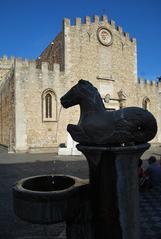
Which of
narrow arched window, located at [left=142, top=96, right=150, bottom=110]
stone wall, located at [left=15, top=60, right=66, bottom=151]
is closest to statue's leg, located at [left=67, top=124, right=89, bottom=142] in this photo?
stone wall, located at [left=15, top=60, right=66, bottom=151]

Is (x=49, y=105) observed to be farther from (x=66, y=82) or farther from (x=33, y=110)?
(x=66, y=82)

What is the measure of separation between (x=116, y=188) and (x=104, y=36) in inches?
958

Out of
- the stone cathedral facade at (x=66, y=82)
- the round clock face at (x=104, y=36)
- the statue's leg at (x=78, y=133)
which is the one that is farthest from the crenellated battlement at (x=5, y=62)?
the statue's leg at (x=78, y=133)

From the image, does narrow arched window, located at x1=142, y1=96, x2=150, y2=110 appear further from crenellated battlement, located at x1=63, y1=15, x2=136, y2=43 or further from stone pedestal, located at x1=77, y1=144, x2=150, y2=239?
stone pedestal, located at x1=77, y1=144, x2=150, y2=239

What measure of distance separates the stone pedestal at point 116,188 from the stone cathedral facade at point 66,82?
15095mm

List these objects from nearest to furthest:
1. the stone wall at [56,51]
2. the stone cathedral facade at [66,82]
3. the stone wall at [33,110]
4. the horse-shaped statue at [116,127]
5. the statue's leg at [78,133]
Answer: the horse-shaped statue at [116,127]
the statue's leg at [78,133]
the stone wall at [33,110]
the stone cathedral facade at [66,82]
the stone wall at [56,51]

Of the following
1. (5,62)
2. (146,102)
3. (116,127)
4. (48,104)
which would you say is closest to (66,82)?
(48,104)

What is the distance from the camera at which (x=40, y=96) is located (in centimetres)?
2094

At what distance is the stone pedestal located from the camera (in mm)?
2701

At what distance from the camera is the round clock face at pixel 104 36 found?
25.0m

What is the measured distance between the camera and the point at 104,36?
25312mm

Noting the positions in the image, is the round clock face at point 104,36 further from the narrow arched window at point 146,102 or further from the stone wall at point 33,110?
the narrow arched window at point 146,102

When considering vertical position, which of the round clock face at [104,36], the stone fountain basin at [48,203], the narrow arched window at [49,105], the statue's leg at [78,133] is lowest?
the stone fountain basin at [48,203]

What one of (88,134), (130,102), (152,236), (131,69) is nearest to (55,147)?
(130,102)
